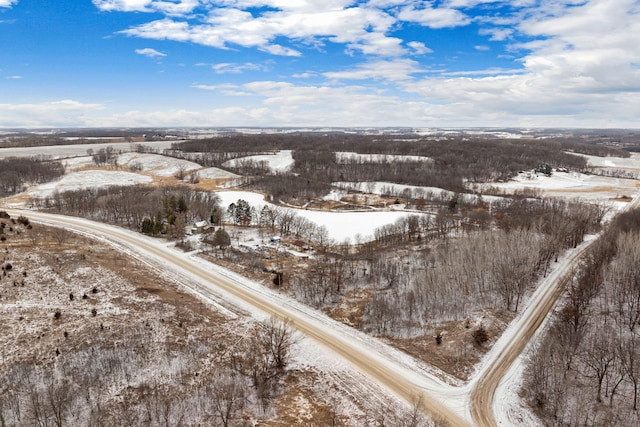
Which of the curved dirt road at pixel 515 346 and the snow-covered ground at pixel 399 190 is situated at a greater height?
the snow-covered ground at pixel 399 190

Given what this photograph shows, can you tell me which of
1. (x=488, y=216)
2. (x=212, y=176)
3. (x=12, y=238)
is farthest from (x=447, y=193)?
(x=12, y=238)

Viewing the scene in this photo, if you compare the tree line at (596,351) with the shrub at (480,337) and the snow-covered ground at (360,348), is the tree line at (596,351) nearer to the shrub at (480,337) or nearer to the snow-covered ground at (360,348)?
the snow-covered ground at (360,348)

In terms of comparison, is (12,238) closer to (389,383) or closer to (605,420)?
(389,383)

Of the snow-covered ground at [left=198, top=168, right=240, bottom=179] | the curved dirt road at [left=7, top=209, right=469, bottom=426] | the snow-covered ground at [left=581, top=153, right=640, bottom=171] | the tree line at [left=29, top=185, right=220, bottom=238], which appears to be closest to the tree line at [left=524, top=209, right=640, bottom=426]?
the curved dirt road at [left=7, top=209, right=469, bottom=426]

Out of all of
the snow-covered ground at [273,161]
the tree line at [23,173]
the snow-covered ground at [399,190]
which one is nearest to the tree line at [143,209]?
the tree line at [23,173]

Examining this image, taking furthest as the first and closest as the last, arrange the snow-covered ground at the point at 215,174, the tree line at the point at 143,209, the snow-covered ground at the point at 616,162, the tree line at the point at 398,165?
1. the snow-covered ground at the point at 616,162
2. the snow-covered ground at the point at 215,174
3. the tree line at the point at 398,165
4. the tree line at the point at 143,209

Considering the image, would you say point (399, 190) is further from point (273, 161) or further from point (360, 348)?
point (360, 348)

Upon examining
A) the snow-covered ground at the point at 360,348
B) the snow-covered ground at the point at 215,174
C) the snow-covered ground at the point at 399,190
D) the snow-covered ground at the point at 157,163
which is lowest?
the snow-covered ground at the point at 360,348
